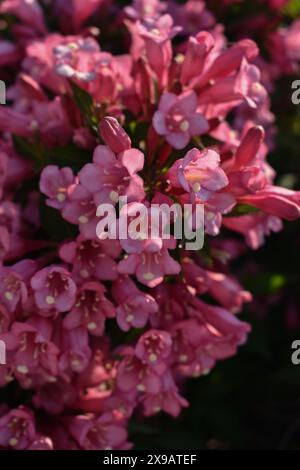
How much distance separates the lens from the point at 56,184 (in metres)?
2.26

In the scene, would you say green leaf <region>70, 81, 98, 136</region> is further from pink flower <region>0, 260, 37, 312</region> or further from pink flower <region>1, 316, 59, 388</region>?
pink flower <region>1, 316, 59, 388</region>

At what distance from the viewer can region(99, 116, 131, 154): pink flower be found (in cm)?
209

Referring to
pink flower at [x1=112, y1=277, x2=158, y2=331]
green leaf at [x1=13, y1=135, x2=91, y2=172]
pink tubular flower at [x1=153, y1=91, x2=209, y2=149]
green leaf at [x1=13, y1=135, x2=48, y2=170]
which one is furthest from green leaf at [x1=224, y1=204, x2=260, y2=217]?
green leaf at [x1=13, y1=135, x2=48, y2=170]

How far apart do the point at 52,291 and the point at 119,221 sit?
1.10 ft

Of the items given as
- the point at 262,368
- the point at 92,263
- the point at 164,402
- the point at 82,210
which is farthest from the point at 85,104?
the point at 262,368

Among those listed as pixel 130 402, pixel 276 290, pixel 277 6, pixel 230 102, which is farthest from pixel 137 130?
pixel 277 6

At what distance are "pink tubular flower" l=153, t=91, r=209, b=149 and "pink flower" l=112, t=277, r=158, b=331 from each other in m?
0.43

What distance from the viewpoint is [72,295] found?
2.15 meters

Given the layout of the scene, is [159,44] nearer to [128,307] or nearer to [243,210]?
[243,210]

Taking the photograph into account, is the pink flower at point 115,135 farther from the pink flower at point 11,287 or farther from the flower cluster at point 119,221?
the pink flower at point 11,287

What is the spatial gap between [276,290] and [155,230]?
134cm

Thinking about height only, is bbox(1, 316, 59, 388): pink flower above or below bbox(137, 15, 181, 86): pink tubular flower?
below

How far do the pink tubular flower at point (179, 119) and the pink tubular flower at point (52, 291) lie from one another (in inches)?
19.5

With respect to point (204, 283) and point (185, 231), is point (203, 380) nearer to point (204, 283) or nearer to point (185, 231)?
point (204, 283)
